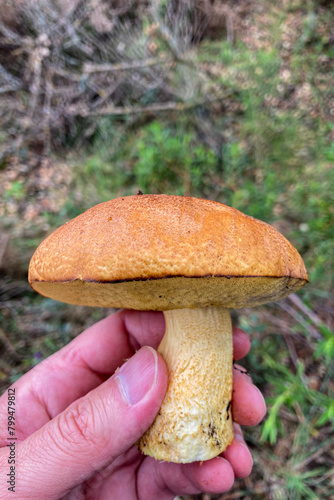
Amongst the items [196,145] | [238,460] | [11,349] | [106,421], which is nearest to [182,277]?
[106,421]

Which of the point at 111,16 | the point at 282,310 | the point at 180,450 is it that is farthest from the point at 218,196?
the point at 111,16

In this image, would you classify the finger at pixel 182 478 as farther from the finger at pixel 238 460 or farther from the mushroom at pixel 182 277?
the mushroom at pixel 182 277

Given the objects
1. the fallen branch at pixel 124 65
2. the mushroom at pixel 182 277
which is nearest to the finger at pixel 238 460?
the mushroom at pixel 182 277

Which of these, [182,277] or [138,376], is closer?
[182,277]

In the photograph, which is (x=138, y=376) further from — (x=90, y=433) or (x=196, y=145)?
(x=196, y=145)

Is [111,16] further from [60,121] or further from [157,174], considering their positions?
[157,174]
